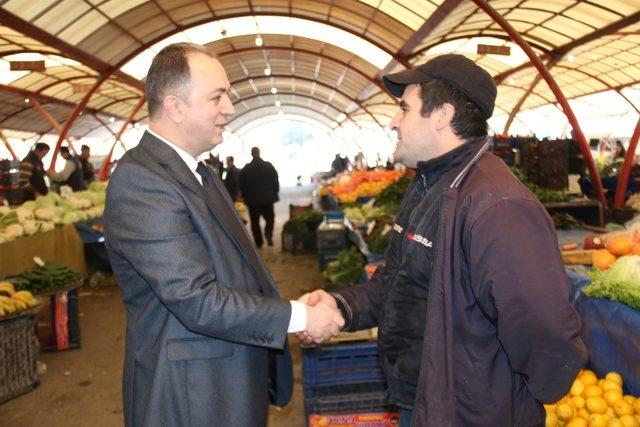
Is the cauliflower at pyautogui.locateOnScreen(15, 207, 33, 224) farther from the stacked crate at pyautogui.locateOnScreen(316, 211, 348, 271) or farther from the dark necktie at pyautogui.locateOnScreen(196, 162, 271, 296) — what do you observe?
the dark necktie at pyautogui.locateOnScreen(196, 162, 271, 296)

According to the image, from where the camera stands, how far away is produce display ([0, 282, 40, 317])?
452cm

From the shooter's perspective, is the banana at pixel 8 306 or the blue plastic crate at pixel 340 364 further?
the banana at pixel 8 306

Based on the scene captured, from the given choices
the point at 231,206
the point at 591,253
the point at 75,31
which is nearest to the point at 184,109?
the point at 231,206

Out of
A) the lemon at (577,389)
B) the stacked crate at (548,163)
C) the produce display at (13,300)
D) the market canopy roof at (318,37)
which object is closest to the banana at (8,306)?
the produce display at (13,300)

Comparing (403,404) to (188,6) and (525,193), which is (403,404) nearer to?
(525,193)

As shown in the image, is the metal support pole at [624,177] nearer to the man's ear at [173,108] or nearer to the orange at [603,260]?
the orange at [603,260]

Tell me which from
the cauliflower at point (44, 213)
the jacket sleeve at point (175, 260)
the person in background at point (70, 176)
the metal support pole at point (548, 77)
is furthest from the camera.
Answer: the person in background at point (70, 176)

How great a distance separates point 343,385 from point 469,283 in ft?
6.20

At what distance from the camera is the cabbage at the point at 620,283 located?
2.69 m

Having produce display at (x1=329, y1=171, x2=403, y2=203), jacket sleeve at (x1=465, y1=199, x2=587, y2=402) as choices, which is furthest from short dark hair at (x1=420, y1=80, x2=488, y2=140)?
produce display at (x1=329, y1=171, x2=403, y2=203)

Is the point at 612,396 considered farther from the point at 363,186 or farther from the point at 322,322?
the point at 363,186

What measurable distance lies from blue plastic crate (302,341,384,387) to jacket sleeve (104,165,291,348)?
150cm

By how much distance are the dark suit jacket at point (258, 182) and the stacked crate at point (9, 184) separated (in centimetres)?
392

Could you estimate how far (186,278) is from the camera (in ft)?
5.80
